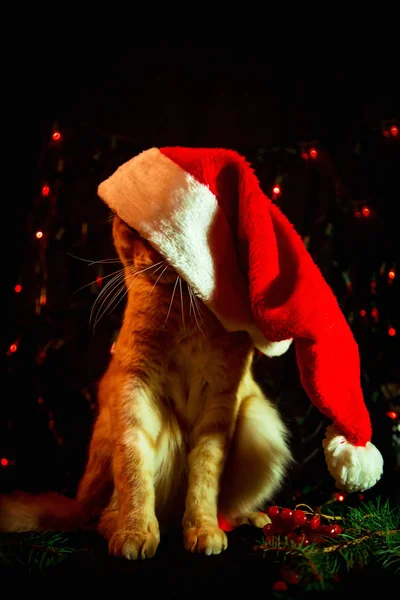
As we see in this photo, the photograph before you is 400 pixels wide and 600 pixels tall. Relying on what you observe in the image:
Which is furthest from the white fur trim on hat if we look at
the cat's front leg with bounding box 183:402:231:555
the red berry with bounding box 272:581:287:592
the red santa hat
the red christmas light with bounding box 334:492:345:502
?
the red christmas light with bounding box 334:492:345:502

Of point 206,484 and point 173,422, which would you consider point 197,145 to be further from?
point 206,484

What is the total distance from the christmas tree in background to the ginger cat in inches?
14.3

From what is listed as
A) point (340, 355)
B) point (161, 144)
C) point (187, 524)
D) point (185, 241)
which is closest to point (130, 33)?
point (161, 144)

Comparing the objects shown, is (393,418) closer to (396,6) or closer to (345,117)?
(345,117)

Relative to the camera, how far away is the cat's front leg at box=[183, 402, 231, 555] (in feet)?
3.49

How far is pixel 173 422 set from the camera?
126 centimetres

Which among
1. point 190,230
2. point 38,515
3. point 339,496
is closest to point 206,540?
point 38,515

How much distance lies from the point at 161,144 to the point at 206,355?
0.70m

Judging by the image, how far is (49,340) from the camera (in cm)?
167

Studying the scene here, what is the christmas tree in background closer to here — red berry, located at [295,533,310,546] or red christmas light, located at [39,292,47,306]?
red christmas light, located at [39,292,47,306]

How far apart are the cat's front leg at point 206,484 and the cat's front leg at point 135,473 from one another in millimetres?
68

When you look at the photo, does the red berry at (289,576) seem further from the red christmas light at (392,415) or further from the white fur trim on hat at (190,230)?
the red christmas light at (392,415)

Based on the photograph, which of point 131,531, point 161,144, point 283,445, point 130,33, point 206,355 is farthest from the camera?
point 161,144

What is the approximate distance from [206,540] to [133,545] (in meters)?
0.13
